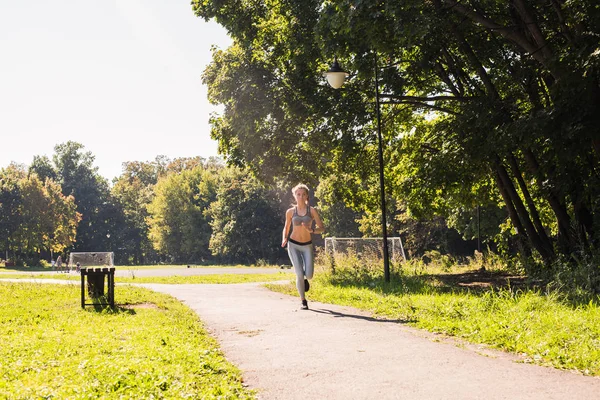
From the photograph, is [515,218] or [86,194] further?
[86,194]

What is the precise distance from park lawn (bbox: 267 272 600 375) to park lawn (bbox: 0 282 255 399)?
276 cm

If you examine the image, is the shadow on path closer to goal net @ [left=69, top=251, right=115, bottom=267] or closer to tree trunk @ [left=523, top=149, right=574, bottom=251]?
tree trunk @ [left=523, top=149, right=574, bottom=251]

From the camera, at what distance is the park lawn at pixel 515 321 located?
18.1 feet

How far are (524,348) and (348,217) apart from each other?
57558 millimetres

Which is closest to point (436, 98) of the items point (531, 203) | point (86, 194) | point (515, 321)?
point (531, 203)

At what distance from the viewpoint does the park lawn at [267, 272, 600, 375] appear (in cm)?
552

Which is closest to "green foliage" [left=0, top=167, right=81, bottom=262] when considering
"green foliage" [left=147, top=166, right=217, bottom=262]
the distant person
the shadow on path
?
"green foliage" [left=147, top=166, right=217, bottom=262]

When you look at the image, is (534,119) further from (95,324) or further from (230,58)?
(230,58)

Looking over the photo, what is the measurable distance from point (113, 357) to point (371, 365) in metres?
2.48

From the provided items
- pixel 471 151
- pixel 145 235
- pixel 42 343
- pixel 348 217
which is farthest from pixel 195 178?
pixel 42 343

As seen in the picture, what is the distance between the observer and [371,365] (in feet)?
17.2

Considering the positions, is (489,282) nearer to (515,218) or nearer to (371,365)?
(515,218)

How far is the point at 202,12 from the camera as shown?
758 inches

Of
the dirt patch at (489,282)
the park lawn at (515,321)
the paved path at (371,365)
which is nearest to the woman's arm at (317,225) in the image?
the park lawn at (515,321)
